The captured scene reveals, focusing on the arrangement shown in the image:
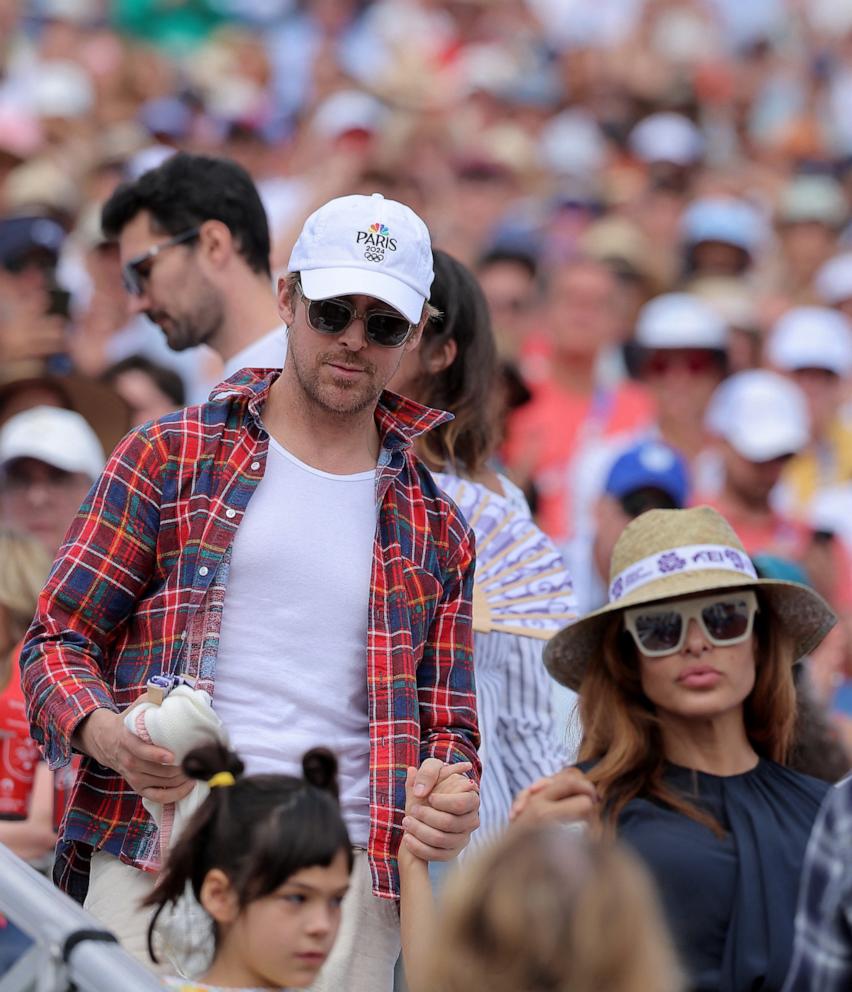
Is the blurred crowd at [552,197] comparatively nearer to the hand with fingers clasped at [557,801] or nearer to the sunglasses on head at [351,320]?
the hand with fingers clasped at [557,801]

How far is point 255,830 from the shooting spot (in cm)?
320

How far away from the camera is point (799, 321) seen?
362 inches

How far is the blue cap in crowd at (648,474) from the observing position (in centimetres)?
654

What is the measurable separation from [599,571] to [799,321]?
9.65 ft

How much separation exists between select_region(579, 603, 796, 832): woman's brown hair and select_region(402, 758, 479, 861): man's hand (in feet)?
2.74

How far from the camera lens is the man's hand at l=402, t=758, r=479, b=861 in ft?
11.6

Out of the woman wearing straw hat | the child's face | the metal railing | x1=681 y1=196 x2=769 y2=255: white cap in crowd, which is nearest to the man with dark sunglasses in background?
the woman wearing straw hat

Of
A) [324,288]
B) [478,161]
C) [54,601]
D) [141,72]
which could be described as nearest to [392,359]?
[324,288]

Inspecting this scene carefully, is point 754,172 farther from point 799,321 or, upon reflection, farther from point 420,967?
point 420,967

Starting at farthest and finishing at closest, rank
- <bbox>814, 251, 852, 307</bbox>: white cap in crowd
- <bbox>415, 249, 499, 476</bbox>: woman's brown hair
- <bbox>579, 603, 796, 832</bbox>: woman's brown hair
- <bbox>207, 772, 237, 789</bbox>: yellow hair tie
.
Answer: <bbox>814, 251, 852, 307</bbox>: white cap in crowd < <bbox>415, 249, 499, 476</bbox>: woman's brown hair < <bbox>579, 603, 796, 832</bbox>: woman's brown hair < <bbox>207, 772, 237, 789</bbox>: yellow hair tie

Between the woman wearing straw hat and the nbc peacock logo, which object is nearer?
the nbc peacock logo

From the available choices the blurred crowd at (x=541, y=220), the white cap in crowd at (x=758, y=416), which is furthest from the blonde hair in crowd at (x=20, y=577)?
the white cap in crowd at (x=758, y=416)

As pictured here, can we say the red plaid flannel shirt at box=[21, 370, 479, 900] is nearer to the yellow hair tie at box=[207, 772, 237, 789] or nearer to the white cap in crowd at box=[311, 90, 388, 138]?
Answer: the yellow hair tie at box=[207, 772, 237, 789]

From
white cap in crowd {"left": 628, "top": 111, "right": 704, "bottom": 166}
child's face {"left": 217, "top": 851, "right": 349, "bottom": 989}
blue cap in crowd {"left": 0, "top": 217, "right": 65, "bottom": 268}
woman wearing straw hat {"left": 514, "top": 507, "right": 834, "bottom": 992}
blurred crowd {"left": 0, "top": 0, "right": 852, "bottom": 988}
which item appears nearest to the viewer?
child's face {"left": 217, "top": 851, "right": 349, "bottom": 989}
